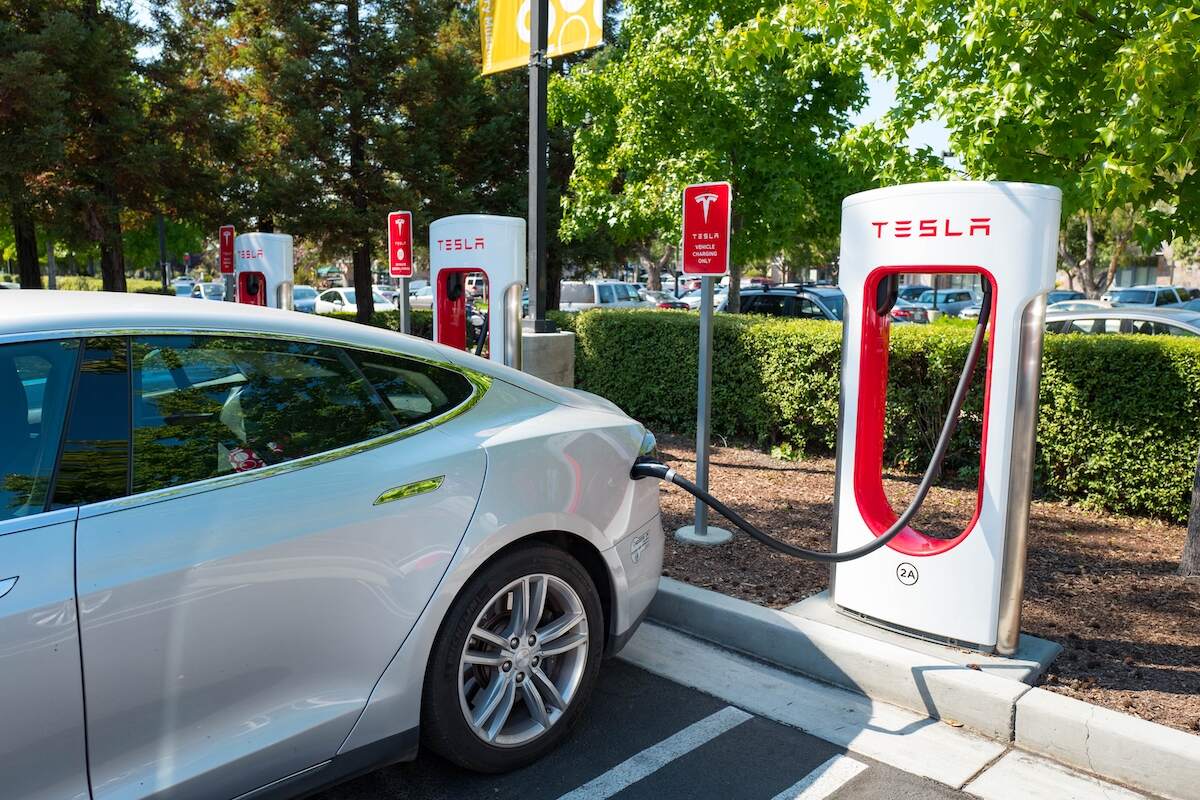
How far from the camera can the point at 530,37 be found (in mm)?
8344

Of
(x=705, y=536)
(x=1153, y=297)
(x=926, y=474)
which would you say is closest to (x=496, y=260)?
(x=705, y=536)

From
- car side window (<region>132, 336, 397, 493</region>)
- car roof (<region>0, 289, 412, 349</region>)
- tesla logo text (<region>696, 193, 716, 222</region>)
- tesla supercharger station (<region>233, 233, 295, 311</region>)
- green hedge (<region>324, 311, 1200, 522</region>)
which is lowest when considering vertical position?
green hedge (<region>324, 311, 1200, 522</region>)

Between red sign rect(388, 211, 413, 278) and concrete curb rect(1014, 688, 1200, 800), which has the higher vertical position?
red sign rect(388, 211, 413, 278)

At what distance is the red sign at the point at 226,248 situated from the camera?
51.9ft

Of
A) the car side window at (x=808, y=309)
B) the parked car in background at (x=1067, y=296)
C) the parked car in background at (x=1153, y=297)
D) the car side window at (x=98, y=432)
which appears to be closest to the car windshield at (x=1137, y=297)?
the parked car in background at (x=1153, y=297)

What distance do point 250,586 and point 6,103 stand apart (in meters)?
17.1

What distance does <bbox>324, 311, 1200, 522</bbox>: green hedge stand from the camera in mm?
6336

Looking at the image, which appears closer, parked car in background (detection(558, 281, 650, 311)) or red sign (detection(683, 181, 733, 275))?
red sign (detection(683, 181, 733, 275))

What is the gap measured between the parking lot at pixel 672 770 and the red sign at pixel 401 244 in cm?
688

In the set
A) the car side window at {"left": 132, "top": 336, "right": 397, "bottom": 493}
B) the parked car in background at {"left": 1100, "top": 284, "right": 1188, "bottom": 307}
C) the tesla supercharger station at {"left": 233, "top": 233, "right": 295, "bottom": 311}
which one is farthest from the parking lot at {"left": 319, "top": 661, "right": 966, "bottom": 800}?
the parked car in background at {"left": 1100, "top": 284, "right": 1188, "bottom": 307}

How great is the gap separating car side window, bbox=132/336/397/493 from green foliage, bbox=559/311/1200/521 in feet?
17.7

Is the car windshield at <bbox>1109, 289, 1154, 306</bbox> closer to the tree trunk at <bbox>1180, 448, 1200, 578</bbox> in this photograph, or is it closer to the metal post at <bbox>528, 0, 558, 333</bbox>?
the metal post at <bbox>528, 0, 558, 333</bbox>

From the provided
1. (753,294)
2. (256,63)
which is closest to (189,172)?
(256,63)

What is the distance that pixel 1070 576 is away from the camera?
206 inches
